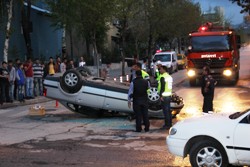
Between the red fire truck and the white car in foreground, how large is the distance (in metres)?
18.0

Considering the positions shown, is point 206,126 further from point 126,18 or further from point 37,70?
point 126,18

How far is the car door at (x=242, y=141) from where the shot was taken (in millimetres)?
7082

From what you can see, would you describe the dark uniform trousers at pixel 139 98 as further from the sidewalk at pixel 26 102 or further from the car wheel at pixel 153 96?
the sidewalk at pixel 26 102

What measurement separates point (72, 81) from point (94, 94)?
2.45 ft

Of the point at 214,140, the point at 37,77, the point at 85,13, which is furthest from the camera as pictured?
the point at 85,13

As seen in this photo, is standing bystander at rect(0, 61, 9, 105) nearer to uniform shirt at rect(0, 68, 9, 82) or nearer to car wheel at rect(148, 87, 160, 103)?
uniform shirt at rect(0, 68, 9, 82)

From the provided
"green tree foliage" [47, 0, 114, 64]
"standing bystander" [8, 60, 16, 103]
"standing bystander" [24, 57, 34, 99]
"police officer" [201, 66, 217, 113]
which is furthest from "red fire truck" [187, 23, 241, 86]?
"police officer" [201, 66, 217, 113]

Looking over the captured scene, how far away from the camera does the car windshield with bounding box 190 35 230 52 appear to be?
25.5 meters

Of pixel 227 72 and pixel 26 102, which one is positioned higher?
pixel 227 72

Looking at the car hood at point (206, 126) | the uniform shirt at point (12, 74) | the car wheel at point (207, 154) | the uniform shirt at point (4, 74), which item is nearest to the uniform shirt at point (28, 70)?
the uniform shirt at point (12, 74)

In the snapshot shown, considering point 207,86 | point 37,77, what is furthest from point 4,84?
point 207,86

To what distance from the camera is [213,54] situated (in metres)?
25.3

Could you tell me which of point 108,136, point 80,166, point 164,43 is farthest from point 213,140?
point 164,43

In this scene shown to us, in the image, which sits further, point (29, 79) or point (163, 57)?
point (163, 57)
